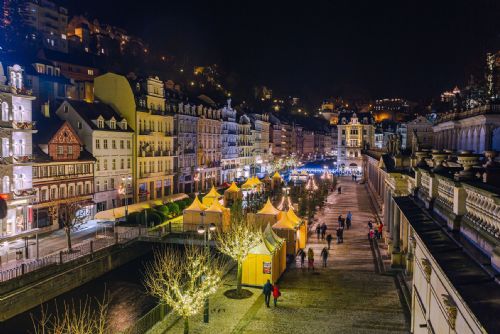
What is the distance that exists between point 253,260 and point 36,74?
53.9 metres

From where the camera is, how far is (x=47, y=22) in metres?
102

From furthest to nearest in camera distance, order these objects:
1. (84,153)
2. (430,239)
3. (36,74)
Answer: (36,74) < (84,153) < (430,239)

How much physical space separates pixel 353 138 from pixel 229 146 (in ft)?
177

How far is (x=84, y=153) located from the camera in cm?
5234

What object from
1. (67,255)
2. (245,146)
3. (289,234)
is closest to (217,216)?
(289,234)

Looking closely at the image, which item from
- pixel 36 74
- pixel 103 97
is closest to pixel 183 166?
pixel 103 97

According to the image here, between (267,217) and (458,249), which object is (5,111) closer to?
(267,217)

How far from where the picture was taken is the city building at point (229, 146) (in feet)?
317

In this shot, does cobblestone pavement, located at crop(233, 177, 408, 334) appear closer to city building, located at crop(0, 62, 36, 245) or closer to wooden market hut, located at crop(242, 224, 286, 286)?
wooden market hut, located at crop(242, 224, 286, 286)

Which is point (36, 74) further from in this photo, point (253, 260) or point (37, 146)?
point (253, 260)

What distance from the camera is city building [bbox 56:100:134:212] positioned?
5341 centimetres

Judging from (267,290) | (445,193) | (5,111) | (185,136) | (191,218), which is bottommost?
(267,290)

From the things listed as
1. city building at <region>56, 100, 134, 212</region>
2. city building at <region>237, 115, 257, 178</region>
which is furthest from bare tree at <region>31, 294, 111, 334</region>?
city building at <region>237, 115, 257, 178</region>

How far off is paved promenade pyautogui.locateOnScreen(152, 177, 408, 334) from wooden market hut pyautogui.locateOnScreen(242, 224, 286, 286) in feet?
2.47
